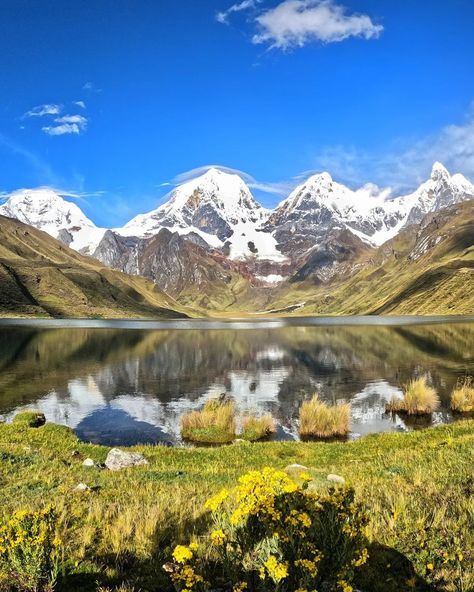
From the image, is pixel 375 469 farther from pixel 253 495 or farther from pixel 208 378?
pixel 208 378

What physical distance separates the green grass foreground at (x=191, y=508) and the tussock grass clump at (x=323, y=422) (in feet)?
39.9

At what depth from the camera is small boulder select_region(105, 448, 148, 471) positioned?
22253 millimetres

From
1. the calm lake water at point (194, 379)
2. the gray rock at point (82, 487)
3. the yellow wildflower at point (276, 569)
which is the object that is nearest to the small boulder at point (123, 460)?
the gray rock at point (82, 487)

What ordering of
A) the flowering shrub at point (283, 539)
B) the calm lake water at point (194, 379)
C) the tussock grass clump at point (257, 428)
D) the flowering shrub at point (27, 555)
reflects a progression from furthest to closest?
the calm lake water at point (194, 379) → the tussock grass clump at point (257, 428) → the flowering shrub at point (27, 555) → the flowering shrub at point (283, 539)

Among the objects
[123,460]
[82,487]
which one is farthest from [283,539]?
[123,460]

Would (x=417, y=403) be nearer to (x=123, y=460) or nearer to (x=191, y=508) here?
(x=123, y=460)

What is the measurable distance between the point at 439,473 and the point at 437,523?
18.3 ft

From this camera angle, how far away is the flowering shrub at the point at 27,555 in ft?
24.6

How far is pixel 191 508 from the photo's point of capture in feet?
39.9

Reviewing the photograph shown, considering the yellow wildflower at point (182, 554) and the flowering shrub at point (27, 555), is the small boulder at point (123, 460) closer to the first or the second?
the flowering shrub at point (27, 555)

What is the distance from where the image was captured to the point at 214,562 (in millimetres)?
8742

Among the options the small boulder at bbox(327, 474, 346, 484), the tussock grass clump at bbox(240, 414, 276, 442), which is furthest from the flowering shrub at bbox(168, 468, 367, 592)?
the tussock grass clump at bbox(240, 414, 276, 442)


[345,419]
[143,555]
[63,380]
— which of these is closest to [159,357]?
[63,380]

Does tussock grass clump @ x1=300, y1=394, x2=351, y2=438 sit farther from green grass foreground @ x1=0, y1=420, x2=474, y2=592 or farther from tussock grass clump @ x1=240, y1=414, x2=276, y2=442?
green grass foreground @ x1=0, y1=420, x2=474, y2=592
